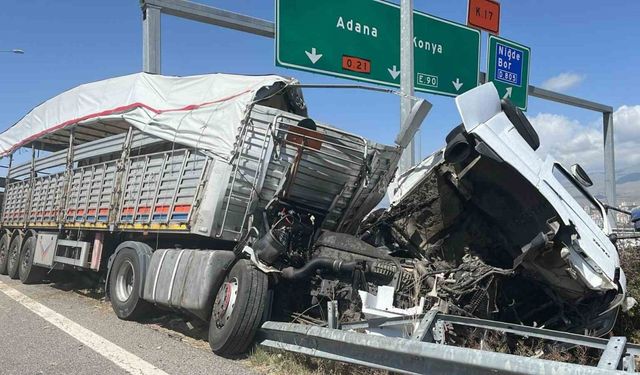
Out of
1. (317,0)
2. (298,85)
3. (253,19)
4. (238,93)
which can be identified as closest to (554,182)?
(298,85)

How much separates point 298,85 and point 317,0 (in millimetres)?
2803

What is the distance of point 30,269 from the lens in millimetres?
12000

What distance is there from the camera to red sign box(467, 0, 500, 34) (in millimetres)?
10562

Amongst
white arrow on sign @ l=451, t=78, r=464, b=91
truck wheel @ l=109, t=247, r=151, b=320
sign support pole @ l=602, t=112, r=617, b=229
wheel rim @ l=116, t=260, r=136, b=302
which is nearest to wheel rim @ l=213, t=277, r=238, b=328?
truck wheel @ l=109, t=247, r=151, b=320

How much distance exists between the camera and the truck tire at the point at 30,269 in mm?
12000

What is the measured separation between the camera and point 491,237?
18.0 feet

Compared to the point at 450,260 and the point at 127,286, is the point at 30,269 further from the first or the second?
the point at 450,260

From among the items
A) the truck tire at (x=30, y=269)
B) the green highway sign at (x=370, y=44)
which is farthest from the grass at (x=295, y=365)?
the truck tire at (x=30, y=269)

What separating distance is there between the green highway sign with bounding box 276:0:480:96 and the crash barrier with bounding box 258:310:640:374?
4813 millimetres

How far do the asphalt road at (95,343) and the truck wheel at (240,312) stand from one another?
0.16 m

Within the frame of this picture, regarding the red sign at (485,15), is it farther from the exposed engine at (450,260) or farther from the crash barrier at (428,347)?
the crash barrier at (428,347)

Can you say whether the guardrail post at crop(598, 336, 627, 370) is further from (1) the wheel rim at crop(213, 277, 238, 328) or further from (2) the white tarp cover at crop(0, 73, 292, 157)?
(2) the white tarp cover at crop(0, 73, 292, 157)

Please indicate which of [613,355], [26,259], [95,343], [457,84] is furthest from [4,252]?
[613,355]

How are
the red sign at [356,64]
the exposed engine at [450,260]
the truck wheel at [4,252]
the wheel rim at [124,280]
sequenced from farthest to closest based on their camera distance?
the truck wheel at [4,252], the red sign at [356,64], the wheel rim at [124,280], the exposed engine at [450,260]
